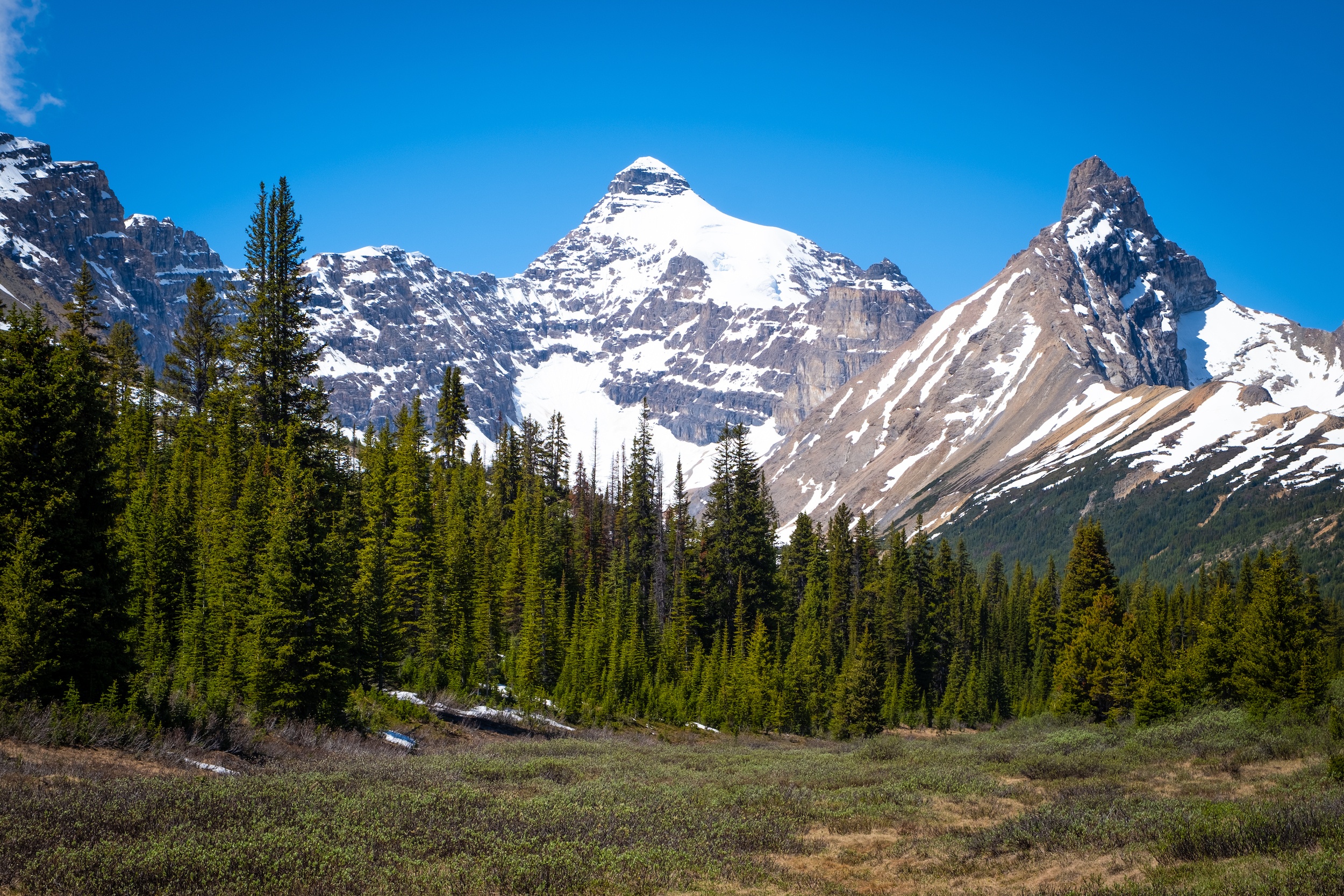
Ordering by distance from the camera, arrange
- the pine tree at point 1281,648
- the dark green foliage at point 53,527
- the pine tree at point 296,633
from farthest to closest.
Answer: the pine tree at point 1281,648 → the pine tree at point 296,633 → the dark green foliage at point 53,527

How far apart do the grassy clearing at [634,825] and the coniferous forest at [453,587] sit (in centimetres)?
459

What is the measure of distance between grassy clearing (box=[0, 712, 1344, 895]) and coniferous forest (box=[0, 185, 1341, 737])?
459 centimetres

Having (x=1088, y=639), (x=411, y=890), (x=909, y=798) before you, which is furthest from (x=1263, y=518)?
(x=411, y=890)

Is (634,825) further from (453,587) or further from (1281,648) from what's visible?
(453,587)

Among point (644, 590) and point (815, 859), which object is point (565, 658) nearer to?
point (644, 590)

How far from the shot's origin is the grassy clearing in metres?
12.6

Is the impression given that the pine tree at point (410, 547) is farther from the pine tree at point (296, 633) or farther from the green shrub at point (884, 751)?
the green shrub at point (884, 751)

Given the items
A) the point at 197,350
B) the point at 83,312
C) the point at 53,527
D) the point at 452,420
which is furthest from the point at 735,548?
the point at 53,527

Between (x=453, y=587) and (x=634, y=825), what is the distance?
34390 millimetres

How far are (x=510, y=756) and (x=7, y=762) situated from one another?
16.1 metres

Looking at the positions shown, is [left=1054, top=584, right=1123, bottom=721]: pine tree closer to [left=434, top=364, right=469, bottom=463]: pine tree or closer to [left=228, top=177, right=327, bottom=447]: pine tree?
[left=228, top=177, right=327, bottom=447]: pine tree

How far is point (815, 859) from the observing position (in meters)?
17.1

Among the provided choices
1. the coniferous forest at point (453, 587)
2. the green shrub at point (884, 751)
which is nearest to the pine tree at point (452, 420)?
the coniferous forest at point (453, 587)

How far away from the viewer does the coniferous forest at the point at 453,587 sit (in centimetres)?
2302
